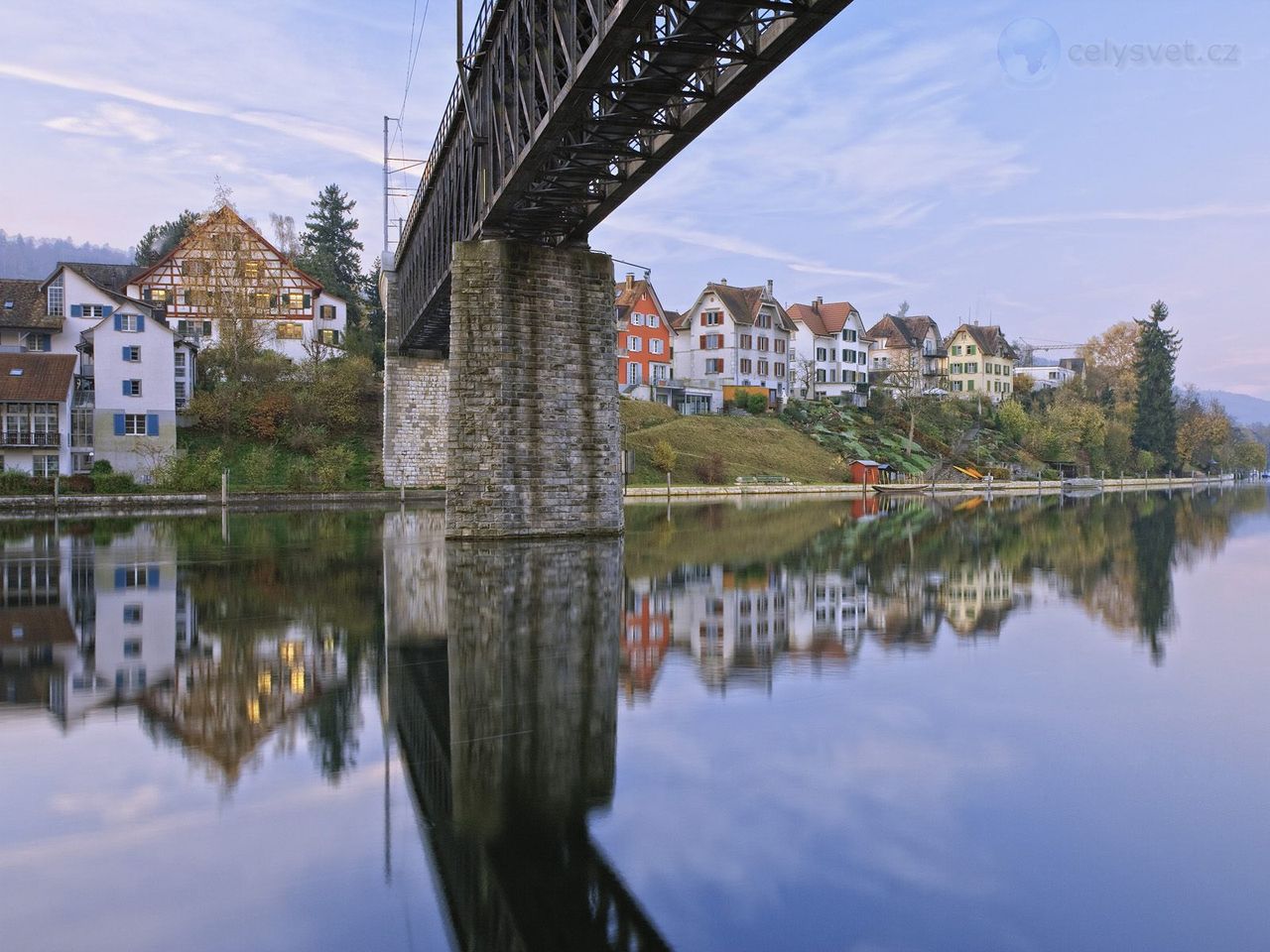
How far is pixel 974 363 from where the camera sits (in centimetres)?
12162

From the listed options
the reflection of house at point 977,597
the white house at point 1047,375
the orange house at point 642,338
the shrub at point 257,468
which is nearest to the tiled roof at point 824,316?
the orange house at point 642,338

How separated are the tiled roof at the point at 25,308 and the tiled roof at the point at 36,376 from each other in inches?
171

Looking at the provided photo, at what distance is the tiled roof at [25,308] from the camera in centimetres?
5769

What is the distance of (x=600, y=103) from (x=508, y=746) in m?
13.2

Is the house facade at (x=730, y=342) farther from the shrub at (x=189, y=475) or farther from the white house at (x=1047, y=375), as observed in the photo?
the white house at (x=1047, y=375)

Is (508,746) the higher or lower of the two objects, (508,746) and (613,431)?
the lower

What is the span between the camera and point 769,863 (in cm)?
558

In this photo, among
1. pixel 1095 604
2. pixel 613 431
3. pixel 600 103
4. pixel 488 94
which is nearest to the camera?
pixel 1095 604

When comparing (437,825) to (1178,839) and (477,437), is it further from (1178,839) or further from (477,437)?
(477,437)

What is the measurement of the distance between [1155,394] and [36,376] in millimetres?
102978

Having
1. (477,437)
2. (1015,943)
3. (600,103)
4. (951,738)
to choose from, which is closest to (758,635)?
(951,738)

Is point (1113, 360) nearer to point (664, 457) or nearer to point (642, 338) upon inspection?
point (642, 338)

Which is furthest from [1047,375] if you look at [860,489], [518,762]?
[518,762]

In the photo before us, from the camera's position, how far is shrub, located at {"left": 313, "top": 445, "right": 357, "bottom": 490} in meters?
51.5
